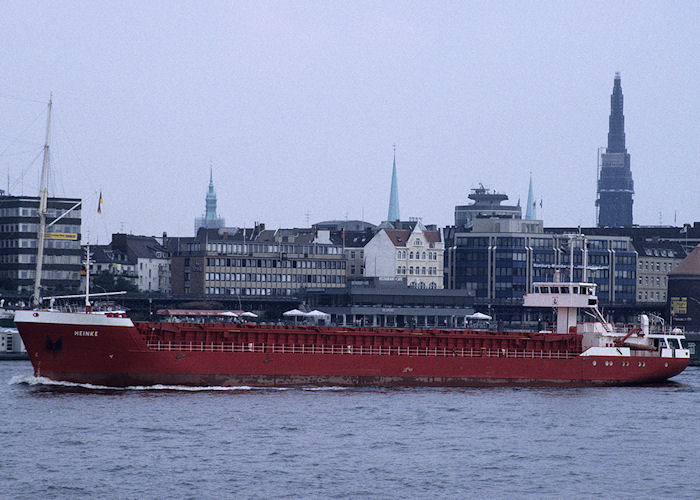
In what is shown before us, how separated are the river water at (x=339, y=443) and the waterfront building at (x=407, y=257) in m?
92.9

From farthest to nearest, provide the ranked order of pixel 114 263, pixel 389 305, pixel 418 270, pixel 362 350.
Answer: pixel 114 263, pixel 418 270, pixel 389 305, pixel 362 350

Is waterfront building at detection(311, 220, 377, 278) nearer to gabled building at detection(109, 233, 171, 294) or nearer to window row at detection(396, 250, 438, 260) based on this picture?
window row at detection(396, 250, 438, 260)

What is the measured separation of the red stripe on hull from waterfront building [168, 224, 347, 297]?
81404mm

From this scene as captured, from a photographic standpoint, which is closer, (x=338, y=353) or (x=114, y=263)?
(x=338, y=353)

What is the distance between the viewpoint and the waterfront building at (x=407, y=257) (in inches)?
6452

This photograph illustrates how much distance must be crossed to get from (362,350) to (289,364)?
14.4ft

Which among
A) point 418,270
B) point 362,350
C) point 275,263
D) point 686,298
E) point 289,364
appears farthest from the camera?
point 418,270

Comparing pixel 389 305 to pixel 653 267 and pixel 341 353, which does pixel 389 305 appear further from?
pixel 341 353

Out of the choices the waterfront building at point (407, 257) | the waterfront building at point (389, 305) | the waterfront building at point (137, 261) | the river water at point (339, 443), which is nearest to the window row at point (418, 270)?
the waterfront building at point (407, 257)

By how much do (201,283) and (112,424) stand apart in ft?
332

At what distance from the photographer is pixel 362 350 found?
73188mm

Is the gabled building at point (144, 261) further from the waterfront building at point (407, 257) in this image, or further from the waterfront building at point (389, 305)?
the waterfront building at point (389, 305)

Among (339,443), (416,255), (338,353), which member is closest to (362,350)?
(338,353)

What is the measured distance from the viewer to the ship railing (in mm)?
69625
